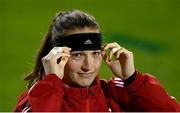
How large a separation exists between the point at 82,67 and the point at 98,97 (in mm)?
121

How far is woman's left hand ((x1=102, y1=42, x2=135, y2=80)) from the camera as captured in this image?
1.92 meters

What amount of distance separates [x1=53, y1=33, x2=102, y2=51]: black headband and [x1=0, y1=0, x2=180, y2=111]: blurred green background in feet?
5.29

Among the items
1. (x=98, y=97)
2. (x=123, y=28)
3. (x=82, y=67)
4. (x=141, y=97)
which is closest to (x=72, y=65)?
(x=82, y=67)

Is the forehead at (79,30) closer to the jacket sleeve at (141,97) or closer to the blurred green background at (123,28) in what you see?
the jacket sleeve at (141,97)

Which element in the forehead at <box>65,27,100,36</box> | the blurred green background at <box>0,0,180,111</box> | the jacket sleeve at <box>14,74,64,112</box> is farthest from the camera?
the blurred green background at <box>0,0,180,111</box>

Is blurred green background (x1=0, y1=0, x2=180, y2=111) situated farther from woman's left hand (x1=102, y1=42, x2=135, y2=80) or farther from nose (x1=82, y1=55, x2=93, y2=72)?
nose (x1=82, y1=55, x2=93, y2=72)

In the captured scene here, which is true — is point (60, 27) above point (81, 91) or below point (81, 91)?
above

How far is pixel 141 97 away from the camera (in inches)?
76.3

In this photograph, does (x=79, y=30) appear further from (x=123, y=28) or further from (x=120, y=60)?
(x=123, y=28)

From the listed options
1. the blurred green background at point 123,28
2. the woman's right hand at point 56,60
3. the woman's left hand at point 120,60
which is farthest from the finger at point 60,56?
the blurred green background at point 123,28

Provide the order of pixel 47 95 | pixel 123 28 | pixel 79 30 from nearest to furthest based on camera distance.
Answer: pixel 47 95 < pixel 79 30 < pixel 123 28

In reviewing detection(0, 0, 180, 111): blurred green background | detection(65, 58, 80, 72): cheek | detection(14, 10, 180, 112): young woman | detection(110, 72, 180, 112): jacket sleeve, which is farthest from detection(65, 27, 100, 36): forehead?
detection(0, 0, 180, 111): blurred green background

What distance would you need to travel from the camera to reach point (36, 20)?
359cm

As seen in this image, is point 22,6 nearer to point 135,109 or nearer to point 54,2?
point 54,2
